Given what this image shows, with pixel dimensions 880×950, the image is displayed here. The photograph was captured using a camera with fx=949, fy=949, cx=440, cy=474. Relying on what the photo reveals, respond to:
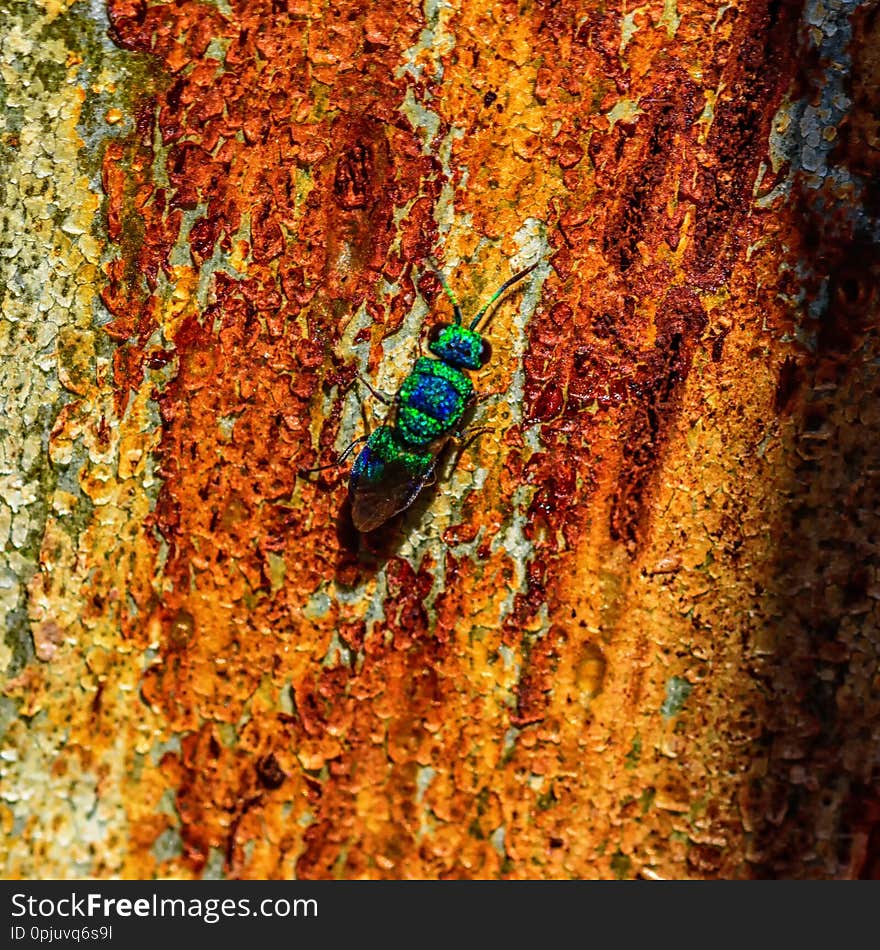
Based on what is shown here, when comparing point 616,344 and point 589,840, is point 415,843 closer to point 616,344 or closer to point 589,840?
point 589,840

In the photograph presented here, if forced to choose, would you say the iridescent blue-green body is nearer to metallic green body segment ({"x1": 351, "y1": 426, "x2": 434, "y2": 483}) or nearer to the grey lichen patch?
metallic green body segment ({"x1": 351, "y1": 426, "x2": 434, "y2": 483})

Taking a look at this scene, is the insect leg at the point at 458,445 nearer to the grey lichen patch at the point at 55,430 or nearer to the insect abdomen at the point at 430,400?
the insect abdomen at the point at 430,400

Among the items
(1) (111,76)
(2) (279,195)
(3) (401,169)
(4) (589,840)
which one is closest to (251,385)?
(2) (279,195)

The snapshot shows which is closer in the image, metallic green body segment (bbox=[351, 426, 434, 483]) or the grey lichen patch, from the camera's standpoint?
the grey lichen patch

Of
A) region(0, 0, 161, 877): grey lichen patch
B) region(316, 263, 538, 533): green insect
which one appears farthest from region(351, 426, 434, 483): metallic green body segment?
region(0, 0, 161, 877): grey lichen patch

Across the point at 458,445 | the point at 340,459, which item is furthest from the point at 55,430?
the point at 458,445

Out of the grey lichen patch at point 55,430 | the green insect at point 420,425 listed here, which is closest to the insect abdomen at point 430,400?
the green insect at point 420,425
